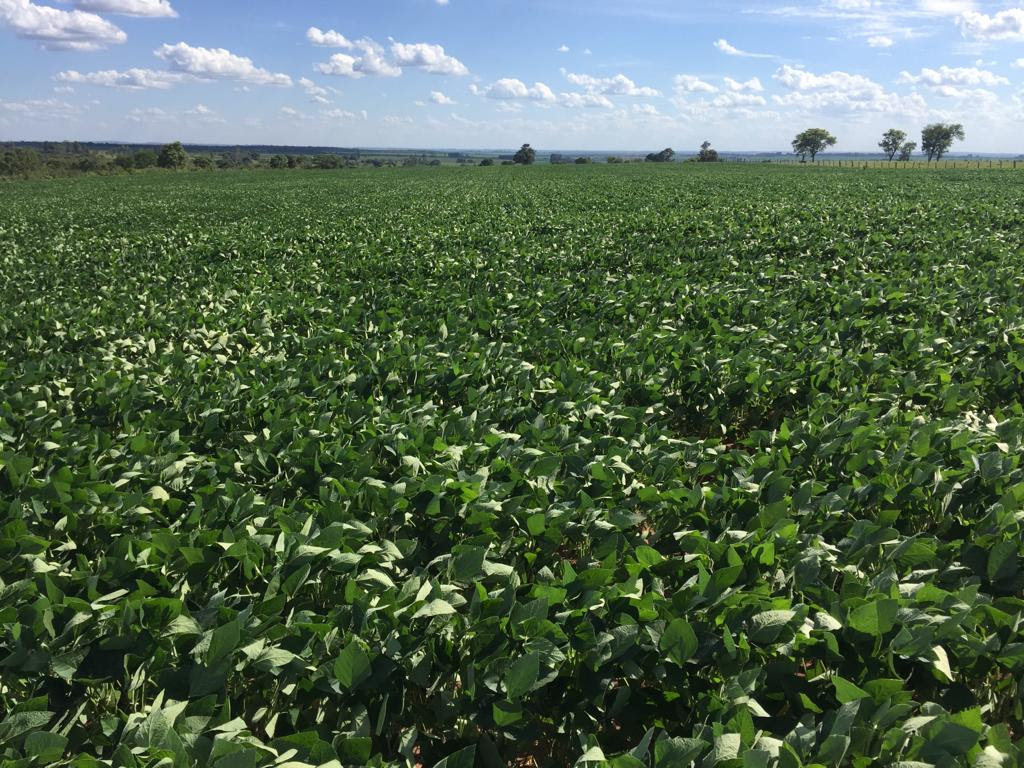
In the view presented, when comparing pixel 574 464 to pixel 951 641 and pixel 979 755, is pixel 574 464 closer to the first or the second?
pixel 951 641

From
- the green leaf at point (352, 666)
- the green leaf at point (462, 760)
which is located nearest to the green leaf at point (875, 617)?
the green leaf at point (462, 760)

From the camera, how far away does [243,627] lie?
247 centimetres

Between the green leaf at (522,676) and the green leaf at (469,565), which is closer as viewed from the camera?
the green leaf at (522,676)

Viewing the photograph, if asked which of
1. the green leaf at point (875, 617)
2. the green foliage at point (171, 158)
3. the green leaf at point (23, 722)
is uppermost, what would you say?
the green foliage at point (171, 158)

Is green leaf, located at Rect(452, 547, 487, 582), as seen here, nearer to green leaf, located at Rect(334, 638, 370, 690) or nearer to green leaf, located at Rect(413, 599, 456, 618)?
green leaf, located at Rect(413, 599, 456, 618)

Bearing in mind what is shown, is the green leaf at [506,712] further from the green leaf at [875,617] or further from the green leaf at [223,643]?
the green leaf at [875,617]

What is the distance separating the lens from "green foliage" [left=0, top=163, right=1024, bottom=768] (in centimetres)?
231

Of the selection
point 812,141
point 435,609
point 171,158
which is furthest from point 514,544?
point 812,141

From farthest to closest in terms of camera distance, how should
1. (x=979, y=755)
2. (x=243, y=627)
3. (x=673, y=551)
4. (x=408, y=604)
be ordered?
(x=673, y=551), (x=408, y=604), (x=243, y=627), (x=979, y=755)

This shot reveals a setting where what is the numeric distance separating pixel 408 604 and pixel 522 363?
3882 mm

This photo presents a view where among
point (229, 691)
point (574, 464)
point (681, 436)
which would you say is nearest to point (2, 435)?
point (229, 691)

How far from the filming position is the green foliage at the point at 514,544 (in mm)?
2312

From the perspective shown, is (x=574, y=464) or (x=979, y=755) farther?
(x=574, y=464)

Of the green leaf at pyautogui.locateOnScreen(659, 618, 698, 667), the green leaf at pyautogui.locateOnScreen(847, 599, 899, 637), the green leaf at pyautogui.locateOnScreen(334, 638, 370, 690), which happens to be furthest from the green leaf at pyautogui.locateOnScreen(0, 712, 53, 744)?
the green leaf at pyautogui.locateOnScreen(847, 599, 899, 637)
